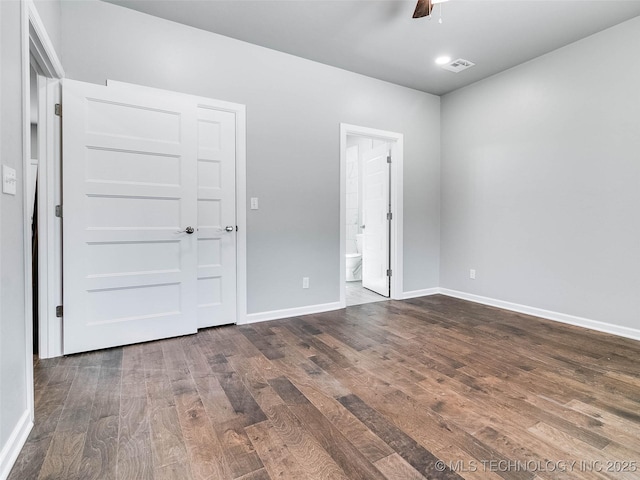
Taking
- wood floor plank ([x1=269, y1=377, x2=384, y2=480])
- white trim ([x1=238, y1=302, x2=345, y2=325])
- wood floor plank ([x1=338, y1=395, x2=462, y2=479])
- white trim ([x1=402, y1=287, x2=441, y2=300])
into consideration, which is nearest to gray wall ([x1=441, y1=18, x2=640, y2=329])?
white trim ([x1=402, y1=287, x2=441, y2=300])

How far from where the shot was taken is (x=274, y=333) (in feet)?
9.81

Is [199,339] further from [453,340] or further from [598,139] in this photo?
[598,139]

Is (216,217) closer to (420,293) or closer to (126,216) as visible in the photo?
(126,216)

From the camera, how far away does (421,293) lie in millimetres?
4488

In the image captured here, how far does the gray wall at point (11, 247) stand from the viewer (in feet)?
4.39

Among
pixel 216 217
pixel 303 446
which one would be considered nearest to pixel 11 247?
pixel 303 446

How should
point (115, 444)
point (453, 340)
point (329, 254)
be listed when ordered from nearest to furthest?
1. point (115, 444)
2. point (453, 340)
3. point (329, 254)

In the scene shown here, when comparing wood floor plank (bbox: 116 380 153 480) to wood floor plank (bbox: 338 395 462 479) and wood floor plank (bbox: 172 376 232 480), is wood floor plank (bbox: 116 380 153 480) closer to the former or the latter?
wood floor plank (bbox: 172 376 232 480)

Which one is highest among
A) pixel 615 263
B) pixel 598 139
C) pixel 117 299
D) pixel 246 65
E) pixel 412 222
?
pixel 246 65

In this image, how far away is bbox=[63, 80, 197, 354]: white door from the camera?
8.09 feet

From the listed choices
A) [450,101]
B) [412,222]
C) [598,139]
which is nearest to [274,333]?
[412,222]

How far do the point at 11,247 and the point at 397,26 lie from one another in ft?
10.5

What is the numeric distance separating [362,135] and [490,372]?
9.39ft

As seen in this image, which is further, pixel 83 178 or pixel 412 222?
pixel 412 222
